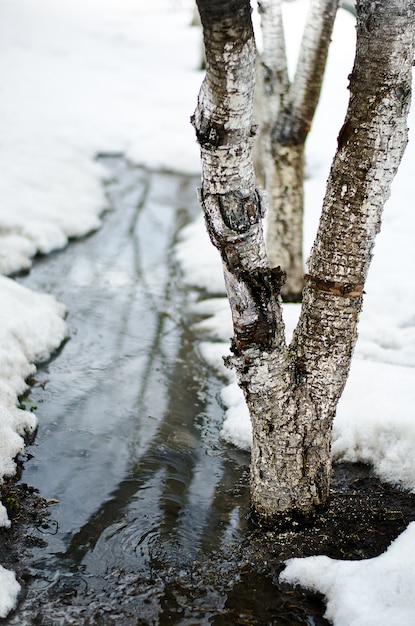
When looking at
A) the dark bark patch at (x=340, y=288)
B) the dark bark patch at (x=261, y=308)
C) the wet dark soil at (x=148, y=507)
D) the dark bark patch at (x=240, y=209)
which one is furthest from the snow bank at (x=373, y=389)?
the dark bark patch at (x=240, y=209)

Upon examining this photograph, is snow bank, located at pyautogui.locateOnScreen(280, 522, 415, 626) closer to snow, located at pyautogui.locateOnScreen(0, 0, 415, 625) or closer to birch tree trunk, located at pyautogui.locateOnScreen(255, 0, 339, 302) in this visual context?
snow, located at pyautogui.locateOnScreen(0, 0, 415, 625)

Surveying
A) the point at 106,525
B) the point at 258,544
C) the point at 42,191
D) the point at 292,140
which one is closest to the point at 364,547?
the point at 258,544

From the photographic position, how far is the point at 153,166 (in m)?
12.0

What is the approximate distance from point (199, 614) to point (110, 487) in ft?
4.11

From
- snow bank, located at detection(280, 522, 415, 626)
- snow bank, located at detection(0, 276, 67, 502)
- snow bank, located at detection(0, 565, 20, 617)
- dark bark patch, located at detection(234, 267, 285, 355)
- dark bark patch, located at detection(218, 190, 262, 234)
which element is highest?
dark bark patch, located at detection(218, 190, 262, 234)

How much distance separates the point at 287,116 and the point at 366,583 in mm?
4320

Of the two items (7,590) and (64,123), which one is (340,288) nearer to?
(7,590)

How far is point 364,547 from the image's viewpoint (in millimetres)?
3322

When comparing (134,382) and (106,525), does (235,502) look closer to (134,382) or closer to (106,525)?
(106,525)

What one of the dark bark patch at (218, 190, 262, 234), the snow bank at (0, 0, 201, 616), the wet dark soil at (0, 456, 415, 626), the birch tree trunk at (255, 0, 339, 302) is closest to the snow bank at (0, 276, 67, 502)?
the snow bank at (0, 0, 201, 616)

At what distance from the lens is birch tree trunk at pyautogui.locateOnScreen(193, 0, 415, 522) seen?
2.58 metres

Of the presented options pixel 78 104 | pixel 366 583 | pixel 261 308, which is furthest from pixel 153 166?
pixel 366 583

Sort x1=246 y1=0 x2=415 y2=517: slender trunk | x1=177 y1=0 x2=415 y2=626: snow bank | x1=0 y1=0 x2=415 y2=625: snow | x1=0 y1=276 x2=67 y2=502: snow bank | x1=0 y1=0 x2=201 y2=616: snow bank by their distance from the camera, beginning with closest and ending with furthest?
x1=246 y1=0 x2=415 y2=517: slender trunk, x1=177 y1=0 x2=415 y2=626: snow bank, x1=0 y1=0 x2=415 y2=625: snow, x1=0 y1=276 x2=67 y2=502: snow bank, x1=0 y1=0 x2=201 y2=616: snow bank

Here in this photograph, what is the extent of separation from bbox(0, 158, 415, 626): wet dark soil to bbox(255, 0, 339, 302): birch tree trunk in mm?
1379
